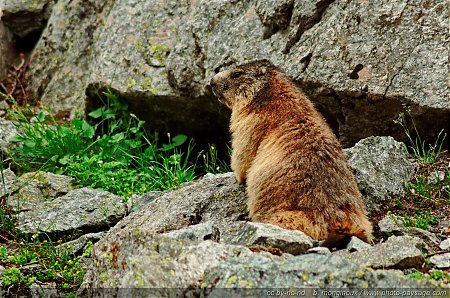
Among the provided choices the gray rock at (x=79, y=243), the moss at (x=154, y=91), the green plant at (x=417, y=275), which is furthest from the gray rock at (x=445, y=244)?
the moss at (x=154, y=91)

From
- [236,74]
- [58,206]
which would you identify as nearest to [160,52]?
[236,74]

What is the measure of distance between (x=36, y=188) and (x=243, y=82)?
2629mm

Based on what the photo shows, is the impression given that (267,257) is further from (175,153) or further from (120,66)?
(120,66)

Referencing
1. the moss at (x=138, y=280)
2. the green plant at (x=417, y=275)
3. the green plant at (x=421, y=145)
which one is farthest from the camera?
the green plant at (x=421, y=145)

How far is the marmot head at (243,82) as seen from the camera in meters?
6.89

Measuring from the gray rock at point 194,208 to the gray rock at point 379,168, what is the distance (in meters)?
1.13

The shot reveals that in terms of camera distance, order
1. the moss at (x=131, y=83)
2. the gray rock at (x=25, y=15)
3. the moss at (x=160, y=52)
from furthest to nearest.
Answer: the gray rock at (x=25, y=15)
the moss at (x=160, y=52)
the moss at (x=131, y=83)

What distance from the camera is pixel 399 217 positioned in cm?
614

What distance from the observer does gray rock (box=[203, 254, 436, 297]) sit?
4066 millimetres

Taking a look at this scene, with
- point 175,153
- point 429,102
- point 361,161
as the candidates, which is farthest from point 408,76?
point 175,153

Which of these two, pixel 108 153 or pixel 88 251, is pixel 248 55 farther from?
pixel 88 251

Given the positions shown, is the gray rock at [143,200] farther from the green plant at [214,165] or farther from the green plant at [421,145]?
the green plant at [421,145]

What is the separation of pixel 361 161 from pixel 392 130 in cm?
112

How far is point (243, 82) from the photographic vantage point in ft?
23.0
